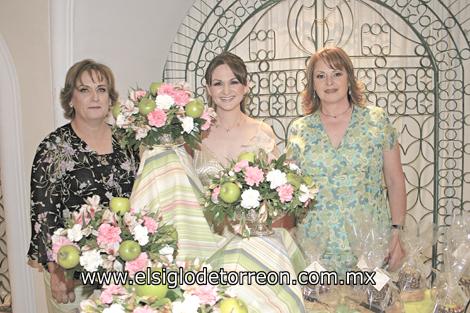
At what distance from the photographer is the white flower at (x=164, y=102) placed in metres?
1.68

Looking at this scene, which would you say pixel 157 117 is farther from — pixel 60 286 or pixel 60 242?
pixel 60 286

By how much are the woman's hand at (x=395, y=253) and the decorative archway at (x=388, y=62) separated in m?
2.09

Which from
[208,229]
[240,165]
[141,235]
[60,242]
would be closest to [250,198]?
[240,165]

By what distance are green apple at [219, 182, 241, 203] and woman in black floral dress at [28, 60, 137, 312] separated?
90 cm

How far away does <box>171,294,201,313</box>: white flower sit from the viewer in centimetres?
96

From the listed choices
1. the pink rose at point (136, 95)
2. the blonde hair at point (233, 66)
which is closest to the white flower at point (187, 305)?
the pink rose at point (136, 95)

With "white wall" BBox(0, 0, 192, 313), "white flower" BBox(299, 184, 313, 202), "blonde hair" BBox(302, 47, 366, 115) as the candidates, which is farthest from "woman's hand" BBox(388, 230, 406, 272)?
"white wall" BBox(0, 0, 192, 313)

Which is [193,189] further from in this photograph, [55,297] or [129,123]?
[55,297]

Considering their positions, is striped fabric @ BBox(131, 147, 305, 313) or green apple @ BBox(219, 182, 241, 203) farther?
green apple @ BBox(219, 182, 241, 203)

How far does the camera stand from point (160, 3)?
357cm

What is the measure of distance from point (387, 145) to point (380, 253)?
0.78 metres

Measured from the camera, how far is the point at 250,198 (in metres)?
1.47

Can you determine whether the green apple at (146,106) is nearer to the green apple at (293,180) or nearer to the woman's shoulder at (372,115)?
the green apple at (293,180)

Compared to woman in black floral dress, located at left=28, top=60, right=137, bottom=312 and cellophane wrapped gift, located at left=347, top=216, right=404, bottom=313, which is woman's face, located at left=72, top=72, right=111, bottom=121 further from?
cellophane wrapped gift, located at left=347, top=216, right=404, bottom=313
